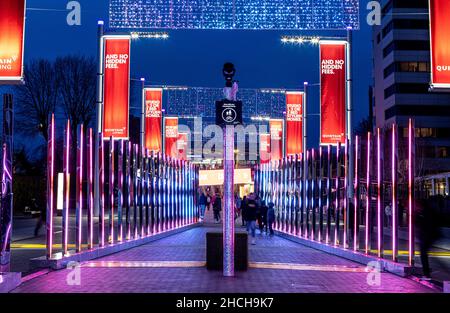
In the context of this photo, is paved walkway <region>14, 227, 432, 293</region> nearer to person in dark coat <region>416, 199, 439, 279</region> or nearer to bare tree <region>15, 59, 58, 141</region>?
person in dark coat <region>416, 199, 439, 279</region>

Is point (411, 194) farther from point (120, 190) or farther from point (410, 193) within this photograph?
point (120, 190)

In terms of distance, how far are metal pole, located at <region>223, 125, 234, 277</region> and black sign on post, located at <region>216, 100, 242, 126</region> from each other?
187 millimetres

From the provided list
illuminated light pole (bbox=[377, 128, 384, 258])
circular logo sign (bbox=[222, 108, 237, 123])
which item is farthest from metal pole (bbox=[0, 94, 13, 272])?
illuminated light pole (bbox=[377, 128, 384, 258])

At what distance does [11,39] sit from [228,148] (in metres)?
5.21

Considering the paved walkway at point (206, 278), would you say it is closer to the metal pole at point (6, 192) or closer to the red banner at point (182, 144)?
the metal pole at point (6, 192)

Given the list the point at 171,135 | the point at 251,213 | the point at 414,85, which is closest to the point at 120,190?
the point at 251,213

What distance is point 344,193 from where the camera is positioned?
21766mm

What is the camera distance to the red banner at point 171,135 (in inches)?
1626

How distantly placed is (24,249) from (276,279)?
11.6 meters
